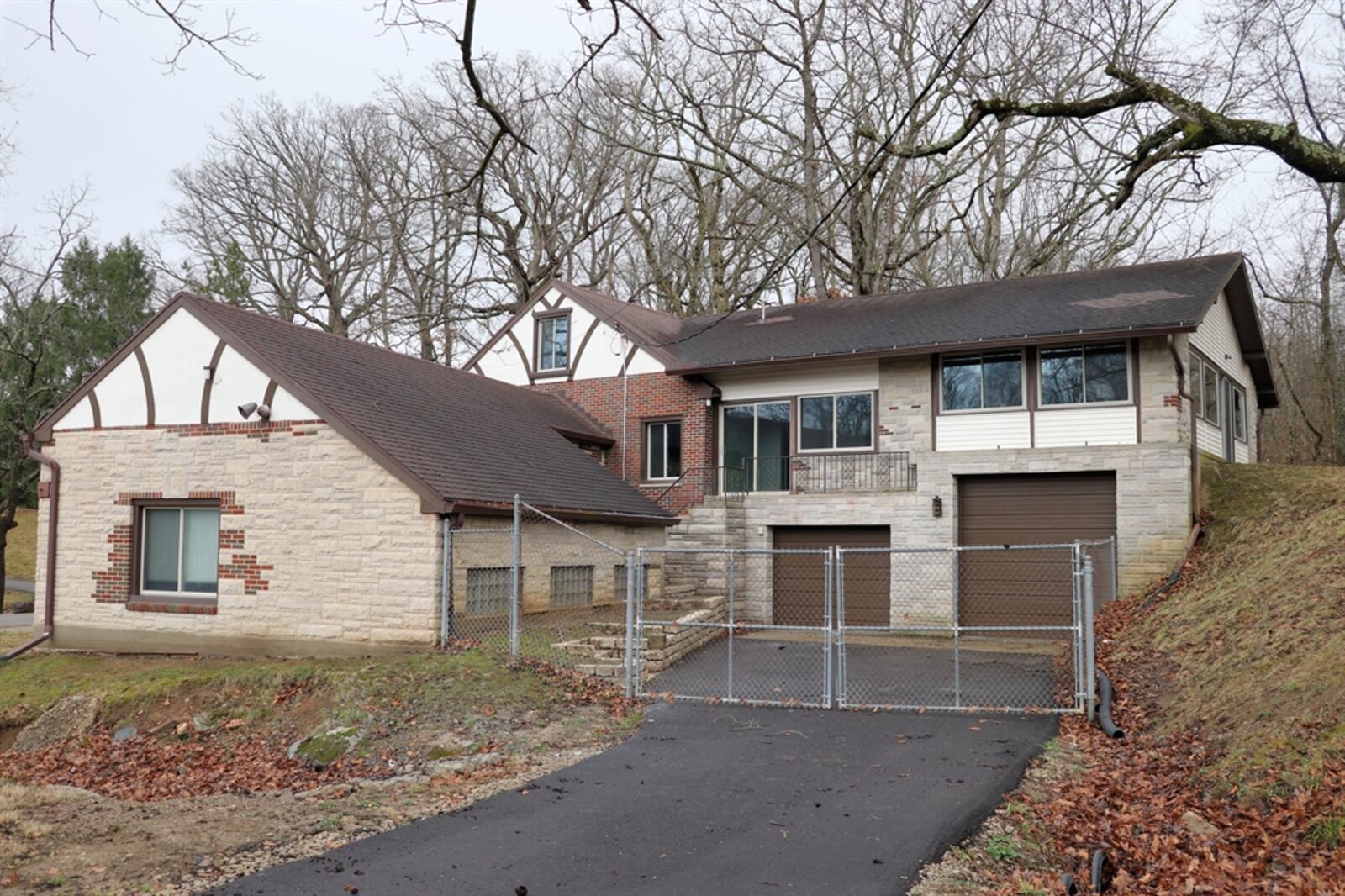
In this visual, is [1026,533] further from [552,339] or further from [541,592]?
[552,339]

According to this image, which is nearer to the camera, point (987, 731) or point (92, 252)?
point (987, 731)

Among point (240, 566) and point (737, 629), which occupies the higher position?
point (240, 566)

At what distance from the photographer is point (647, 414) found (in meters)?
22.9

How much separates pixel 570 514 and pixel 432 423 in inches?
106

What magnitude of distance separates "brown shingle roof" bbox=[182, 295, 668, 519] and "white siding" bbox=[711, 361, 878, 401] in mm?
3228

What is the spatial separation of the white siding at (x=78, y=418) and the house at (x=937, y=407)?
9.99m

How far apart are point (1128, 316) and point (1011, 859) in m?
13.5

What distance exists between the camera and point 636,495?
20.6 meters

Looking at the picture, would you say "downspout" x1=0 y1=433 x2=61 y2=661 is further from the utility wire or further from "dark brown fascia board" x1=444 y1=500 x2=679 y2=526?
the utility wire

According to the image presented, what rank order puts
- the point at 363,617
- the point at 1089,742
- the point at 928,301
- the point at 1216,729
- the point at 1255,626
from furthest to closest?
the point at 928,301
the point at 363,617
the point at 1255,626
the point at 1089,742
the point at 1216,729

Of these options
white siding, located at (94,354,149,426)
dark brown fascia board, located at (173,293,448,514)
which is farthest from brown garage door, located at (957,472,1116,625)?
white siding, located at (94,354,149,426)

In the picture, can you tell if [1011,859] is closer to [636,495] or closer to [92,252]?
[636,495]

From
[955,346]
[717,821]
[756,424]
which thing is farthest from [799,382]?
[717,821]

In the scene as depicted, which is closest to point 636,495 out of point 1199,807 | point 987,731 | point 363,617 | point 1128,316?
point 363,617
